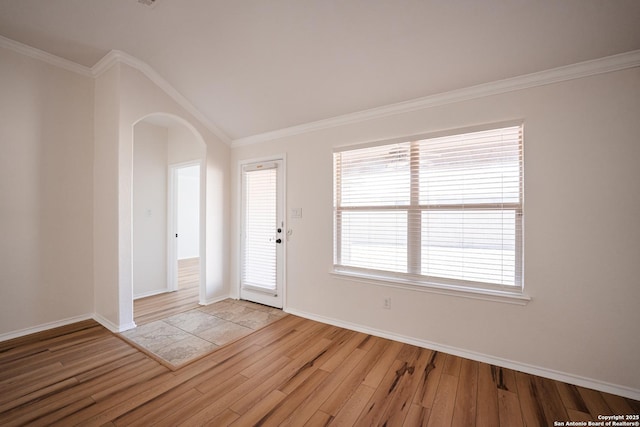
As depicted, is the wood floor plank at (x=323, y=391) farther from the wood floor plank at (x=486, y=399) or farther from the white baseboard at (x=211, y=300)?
the white baseboard at (x=211, y=300)

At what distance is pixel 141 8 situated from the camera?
236 cm

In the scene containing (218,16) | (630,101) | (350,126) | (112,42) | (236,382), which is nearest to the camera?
(630,101)

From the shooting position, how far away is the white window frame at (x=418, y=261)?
2.33 meters

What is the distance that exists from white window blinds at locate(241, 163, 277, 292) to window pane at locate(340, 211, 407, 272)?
1.18 meters

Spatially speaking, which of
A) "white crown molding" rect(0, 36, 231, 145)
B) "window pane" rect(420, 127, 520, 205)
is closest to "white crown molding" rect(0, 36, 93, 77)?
"white crown molding" rect(0, 36, 231, 145)

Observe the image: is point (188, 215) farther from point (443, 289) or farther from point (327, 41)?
point (443, 289)

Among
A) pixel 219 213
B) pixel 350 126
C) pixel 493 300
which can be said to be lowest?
pixel 493 300

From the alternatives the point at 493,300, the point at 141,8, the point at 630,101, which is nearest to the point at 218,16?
the point at 141,8

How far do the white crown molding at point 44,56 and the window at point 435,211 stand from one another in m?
3.44

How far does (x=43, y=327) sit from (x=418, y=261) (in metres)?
4.37

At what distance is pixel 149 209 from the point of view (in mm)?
4484

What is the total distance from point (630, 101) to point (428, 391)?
2.68m

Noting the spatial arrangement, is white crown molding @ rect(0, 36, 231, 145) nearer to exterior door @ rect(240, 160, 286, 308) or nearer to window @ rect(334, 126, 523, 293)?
exterior door @ rect(240, 160, 286, 308)

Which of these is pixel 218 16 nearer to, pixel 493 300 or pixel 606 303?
pixel 493 300
